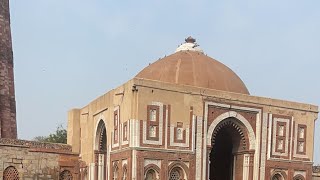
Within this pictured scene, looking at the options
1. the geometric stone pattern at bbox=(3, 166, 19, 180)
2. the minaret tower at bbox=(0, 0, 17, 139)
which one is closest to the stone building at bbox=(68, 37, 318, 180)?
the geometric stone pattern at bbox=(3, 166, 19, 180)

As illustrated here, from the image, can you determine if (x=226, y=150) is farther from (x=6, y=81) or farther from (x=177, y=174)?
(x=6, y=81)

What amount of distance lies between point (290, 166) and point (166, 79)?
5.50m

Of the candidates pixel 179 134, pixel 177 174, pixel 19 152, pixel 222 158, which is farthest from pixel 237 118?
pixel 19 152

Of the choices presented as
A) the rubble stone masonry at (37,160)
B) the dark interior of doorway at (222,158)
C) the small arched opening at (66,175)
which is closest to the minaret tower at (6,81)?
the rubble stone masonry at (37,160)

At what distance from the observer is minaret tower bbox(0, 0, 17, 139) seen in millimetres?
24203

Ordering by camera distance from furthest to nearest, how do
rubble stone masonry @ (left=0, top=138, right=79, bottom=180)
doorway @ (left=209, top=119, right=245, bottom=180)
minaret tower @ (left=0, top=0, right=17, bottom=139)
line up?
minaret tower @ (left=0, top=0, right=17, bottom=139) < rubble stone masonry @ (left=0, top=138, right=79, bottom=180) < doorway @ (left=209, top=119, right=245, bottom=180)

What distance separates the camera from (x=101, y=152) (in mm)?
21375

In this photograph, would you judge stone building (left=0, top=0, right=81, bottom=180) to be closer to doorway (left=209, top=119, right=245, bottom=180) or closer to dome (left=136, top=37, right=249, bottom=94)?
dome (left=136, top=37, right=249, bottom=94)

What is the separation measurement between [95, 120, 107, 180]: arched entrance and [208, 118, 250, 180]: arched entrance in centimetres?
415

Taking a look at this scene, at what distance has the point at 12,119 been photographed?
2480 centimetres

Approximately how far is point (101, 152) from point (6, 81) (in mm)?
6441

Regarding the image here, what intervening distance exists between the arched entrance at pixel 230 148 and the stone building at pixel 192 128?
0.04m

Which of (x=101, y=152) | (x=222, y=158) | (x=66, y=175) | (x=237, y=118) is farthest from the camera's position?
(x=66, y=175)

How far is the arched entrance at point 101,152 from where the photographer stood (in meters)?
21.0
